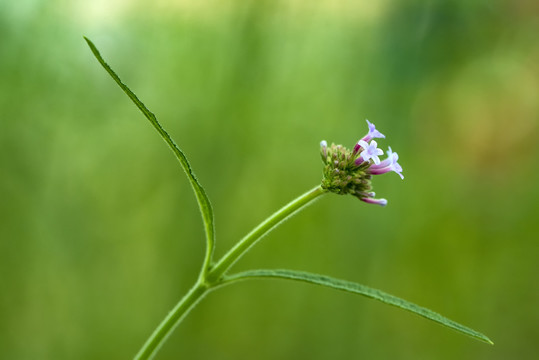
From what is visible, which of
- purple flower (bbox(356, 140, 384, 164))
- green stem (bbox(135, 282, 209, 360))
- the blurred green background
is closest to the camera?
green stem (bbox(135, 282, 209, 360))

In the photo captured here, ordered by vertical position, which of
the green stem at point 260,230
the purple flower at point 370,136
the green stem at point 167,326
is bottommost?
the green stem at point 167,326

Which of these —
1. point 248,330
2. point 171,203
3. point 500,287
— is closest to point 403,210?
point 500,287

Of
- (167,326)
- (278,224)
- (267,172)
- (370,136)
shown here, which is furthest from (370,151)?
(267,172)

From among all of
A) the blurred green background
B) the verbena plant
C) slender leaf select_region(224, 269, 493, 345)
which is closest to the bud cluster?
the verbena plant

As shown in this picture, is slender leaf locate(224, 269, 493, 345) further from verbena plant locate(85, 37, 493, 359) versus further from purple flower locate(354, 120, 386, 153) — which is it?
purple flower locate(354, 120, 386, 153)

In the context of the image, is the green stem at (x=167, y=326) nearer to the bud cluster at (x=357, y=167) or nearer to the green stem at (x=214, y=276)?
the green stem at (x=214, y=276)

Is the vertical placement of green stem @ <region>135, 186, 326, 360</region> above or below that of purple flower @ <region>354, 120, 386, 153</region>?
below

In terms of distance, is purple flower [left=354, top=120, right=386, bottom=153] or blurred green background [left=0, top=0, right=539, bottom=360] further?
blurred green background [left=0, top=0, right=539, bottom=360]

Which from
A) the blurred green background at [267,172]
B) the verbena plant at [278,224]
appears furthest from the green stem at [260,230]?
the blurred green background at [267,172]

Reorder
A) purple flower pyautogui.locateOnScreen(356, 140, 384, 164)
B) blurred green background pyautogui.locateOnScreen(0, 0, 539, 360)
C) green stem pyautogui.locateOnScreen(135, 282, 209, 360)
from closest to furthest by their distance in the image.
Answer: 1. green stem pyautogui.locateOnScreen(135, 282, 209, 360)
2. purple flower pyautogui.locateOnScreen(356, 140, 384, 164)
3. blurred green background pyautogui.locateOnScreen(0, 0, 539, 360)

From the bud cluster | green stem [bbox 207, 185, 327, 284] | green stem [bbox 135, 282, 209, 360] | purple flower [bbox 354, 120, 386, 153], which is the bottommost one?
green stem [bbox 135, 282, 209, 360]
